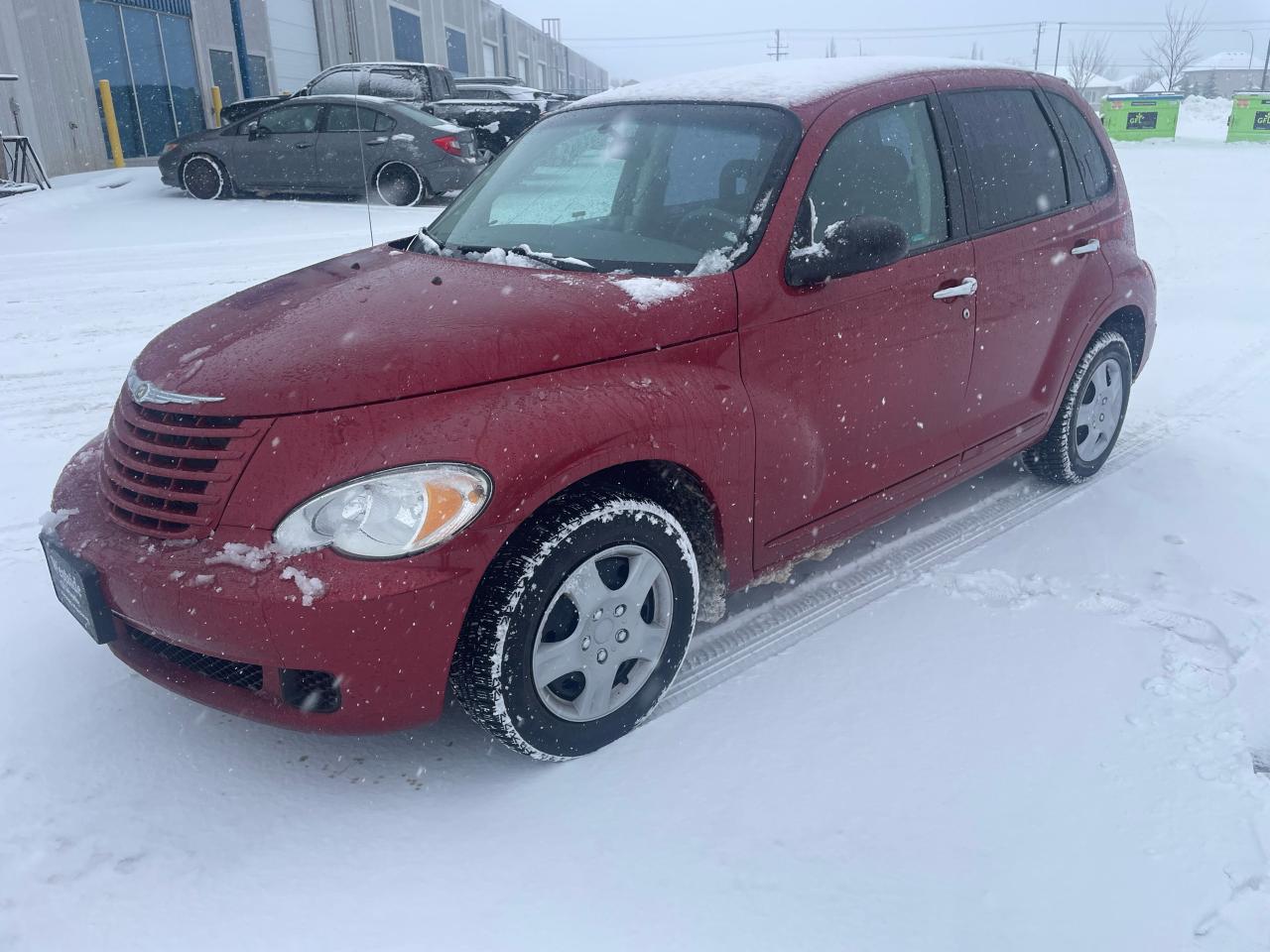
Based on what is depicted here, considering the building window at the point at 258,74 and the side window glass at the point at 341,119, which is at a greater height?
the building window at the point at 258,74

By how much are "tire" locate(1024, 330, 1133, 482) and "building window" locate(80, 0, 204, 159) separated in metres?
20.2

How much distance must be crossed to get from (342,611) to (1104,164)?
4.00m

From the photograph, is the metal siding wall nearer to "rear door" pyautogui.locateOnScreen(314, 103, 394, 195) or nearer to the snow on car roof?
"rear door" pyautogui.locateOnScreen(314, 103, 394, 195)

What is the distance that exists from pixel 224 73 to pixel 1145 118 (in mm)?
28047

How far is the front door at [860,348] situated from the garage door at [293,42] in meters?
27.1

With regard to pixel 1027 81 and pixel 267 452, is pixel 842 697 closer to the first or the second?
pixel 267 452

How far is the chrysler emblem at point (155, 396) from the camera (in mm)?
2404

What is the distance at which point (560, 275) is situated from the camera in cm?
287

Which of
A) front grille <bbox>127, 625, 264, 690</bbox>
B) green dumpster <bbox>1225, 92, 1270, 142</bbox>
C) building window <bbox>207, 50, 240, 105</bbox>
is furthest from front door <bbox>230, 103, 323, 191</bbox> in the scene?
green dumpster <bbox>1225, 92, 1270, 142</bbox>

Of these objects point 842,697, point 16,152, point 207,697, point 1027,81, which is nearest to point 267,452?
point 207,697

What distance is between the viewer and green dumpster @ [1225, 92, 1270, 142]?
29266 mm

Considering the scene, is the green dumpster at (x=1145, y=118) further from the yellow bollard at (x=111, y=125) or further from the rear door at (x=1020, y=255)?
the rear door at (x=1020, y=255)

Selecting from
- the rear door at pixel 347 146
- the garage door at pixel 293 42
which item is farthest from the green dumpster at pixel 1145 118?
the rear door at pixel 347 146

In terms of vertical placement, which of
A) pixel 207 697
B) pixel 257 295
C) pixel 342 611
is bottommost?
pixel 207 697
